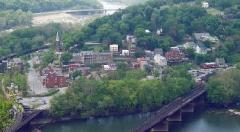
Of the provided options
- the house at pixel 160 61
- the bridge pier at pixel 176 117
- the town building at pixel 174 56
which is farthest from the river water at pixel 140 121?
the town building at pixel 174 56

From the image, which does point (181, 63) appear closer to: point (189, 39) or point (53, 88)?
point (189, 39)

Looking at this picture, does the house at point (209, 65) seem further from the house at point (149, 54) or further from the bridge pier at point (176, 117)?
the bridge pier at point (176, 117)

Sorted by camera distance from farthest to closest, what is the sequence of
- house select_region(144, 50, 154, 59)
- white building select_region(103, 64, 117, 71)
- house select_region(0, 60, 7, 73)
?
house select_region(144, 50, 154, 59)
house select_region(0, 60, 7, 73)
white building select_region(103, 64, 117, 71)

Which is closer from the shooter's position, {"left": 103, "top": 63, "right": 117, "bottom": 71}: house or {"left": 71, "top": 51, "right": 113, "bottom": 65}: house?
{"left": 103, "top": 63, "right": 117, "bottom": 71}: house

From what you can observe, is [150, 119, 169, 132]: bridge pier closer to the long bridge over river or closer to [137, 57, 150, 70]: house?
the long bridge over river

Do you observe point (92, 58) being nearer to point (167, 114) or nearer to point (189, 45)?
point (189, 45)

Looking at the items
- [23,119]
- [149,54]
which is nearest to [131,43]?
[149,54]

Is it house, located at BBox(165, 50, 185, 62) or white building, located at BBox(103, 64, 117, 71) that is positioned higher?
house, located at BBox(165, 50, 185, 62)

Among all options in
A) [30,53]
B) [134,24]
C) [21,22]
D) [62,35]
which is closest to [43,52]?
[30,53]

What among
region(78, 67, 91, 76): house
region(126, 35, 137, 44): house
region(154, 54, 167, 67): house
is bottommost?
region(78, 67, 91, 76): house

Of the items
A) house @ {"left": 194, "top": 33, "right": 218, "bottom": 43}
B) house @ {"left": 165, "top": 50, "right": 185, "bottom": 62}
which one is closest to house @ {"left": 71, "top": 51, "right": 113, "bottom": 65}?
house @ {"left": 165, "top": 50, "right": 185, "bottom": 62}
